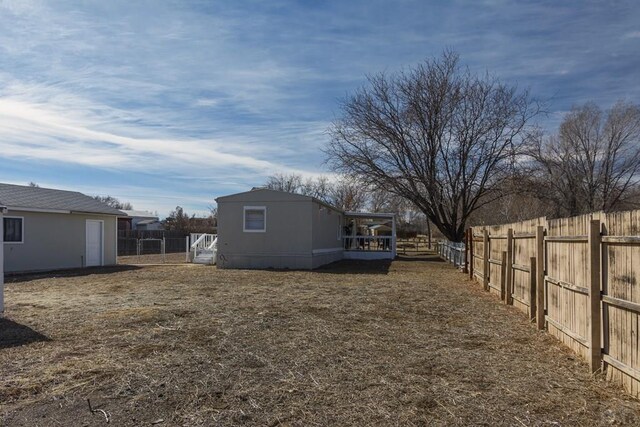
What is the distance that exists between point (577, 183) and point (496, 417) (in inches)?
1324

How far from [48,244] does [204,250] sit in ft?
19.9

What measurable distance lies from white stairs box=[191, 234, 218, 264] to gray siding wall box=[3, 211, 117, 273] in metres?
4.04

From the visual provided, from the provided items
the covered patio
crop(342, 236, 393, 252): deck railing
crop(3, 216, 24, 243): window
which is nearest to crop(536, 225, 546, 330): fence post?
crop(3, 216, 24, 243): window

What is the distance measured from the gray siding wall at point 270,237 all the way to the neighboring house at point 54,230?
5.26 metres

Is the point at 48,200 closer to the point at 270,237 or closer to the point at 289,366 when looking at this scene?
the point at 270,237

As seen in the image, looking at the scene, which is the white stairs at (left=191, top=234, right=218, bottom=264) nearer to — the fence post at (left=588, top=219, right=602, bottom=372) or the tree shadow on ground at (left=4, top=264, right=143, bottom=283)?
the tree shadow on ground at (left=4, top=264, right=143, bottom=283)

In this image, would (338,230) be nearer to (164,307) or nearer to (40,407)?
(164,307)

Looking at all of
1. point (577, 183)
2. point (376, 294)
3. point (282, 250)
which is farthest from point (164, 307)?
point (577, 183)

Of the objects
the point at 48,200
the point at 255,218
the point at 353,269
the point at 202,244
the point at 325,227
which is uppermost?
the point at 48,200

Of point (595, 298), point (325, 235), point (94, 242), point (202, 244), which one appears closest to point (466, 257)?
point (325, 235)

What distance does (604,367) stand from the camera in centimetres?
514

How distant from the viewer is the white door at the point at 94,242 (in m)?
20.9

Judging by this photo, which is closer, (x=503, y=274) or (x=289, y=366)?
(x=289, y=366)

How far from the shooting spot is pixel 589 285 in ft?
17.7
